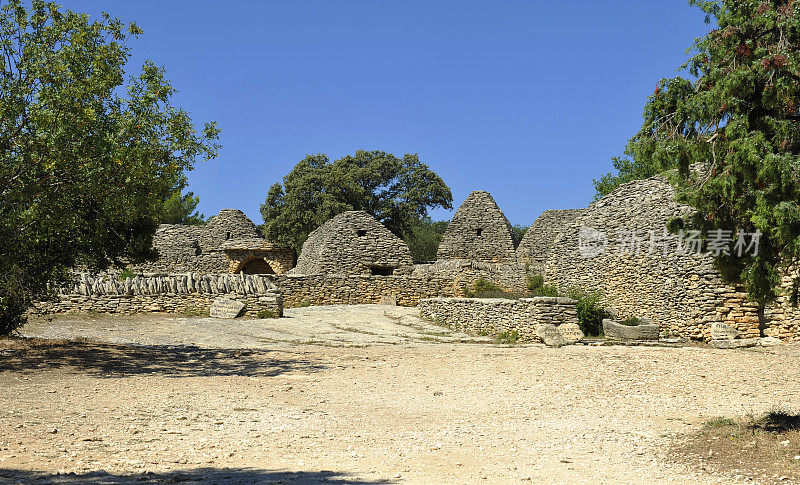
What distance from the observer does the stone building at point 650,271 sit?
15.7 meters

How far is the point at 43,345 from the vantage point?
12.9 meters

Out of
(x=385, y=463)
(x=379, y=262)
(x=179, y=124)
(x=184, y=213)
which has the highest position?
(x=184, y=213)

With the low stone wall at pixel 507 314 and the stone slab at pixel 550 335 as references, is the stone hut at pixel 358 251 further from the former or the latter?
the stone slab at pixel 550 335

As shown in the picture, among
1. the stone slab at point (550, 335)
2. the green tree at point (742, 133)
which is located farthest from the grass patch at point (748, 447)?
the stone slab at point (550, 335)

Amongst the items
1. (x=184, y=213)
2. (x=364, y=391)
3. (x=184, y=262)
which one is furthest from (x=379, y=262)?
(x=184, y=213)

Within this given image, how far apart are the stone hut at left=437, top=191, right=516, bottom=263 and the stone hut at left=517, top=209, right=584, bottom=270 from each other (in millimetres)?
1062

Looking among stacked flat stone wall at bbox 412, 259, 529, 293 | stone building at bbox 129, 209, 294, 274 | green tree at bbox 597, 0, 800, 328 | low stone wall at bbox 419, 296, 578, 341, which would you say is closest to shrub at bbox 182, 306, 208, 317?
low stone wall at bbox 419, 296, 578, 341

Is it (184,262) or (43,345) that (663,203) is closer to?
(43,345)

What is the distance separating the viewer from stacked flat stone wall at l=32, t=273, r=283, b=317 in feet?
63.0

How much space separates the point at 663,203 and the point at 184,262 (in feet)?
94.6

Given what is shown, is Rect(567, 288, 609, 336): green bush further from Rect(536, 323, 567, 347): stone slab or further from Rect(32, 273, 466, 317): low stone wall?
Rect(32, 273, 466, 317): low stone wall

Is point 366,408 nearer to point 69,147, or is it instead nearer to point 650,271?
point 69,147

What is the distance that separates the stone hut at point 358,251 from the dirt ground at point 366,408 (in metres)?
15.9

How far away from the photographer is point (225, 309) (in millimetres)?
19719
